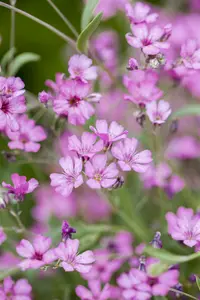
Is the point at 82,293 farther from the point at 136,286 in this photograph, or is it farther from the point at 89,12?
the point at 89,12

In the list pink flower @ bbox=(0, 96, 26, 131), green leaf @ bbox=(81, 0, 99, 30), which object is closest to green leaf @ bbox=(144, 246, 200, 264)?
pink flower @ bbox=(0, 96, 26, 131)

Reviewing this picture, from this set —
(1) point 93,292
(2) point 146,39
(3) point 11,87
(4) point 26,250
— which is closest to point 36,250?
(4) point 26,250

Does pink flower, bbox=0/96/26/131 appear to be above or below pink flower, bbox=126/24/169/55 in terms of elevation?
below

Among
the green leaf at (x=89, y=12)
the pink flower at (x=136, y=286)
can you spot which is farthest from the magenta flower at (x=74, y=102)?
the pink flower at (x=136, y=286)

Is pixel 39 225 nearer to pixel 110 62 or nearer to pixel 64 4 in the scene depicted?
pixel 110 62

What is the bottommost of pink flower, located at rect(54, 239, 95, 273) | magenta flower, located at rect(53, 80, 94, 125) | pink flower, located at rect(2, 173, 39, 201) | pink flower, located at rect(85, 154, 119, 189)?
pink flower, located at rect(54, 239, 95, 273)

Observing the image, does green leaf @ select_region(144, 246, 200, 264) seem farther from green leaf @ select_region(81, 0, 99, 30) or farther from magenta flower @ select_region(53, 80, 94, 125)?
green leaf @ select_region(81, 0, 99, 30)

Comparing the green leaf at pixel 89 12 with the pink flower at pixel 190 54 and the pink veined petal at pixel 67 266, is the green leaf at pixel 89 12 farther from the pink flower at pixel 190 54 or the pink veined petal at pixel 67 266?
the pink veined petal at pixel 67 266
